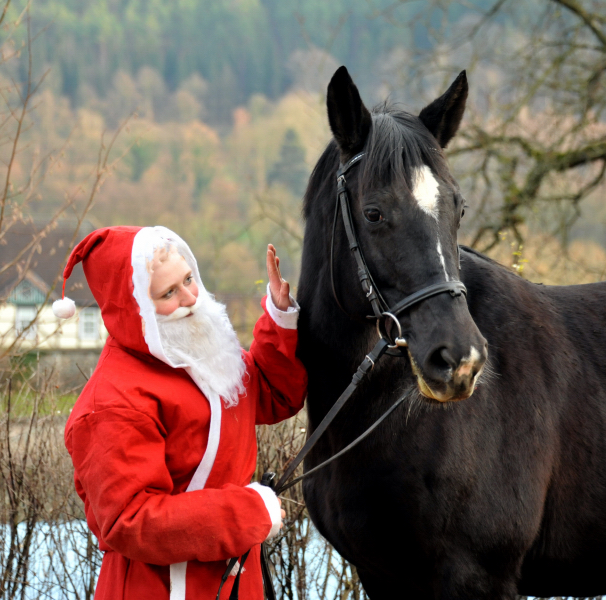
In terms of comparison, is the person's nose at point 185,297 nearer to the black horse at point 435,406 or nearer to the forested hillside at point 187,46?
the black horse at point 435,406

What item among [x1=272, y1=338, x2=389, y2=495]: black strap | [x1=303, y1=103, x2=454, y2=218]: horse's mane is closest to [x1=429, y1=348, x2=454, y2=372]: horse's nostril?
[x1=272, y1=338, x2=389, y2=495]: black strap

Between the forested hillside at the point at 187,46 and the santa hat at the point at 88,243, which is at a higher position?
the forested hillside at the point at 187,46

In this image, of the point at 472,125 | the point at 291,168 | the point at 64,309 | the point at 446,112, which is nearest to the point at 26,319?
the point at 64,309

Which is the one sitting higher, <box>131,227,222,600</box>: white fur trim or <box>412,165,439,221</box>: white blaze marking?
<box>412,165,439,221</box>: white blaze marking

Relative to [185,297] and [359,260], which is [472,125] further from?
[185,297]

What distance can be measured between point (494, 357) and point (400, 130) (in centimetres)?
89

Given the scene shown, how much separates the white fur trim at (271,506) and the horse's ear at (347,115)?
1155 mm

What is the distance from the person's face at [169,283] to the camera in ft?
6.28

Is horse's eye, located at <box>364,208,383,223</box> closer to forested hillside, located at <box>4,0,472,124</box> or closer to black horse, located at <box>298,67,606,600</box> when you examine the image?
black horse, located at <box>298,67,606,600</box>

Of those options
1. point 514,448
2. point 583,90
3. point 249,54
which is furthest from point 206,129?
point 514,448

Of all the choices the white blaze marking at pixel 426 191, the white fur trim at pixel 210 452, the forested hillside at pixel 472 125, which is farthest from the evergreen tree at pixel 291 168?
the white fur trim at pixel 210 452

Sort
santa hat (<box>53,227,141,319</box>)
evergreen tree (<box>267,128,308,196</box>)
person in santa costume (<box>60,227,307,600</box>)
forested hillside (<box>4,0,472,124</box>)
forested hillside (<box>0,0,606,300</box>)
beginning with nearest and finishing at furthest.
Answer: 1. person in santa costume (<box>60,227,307,600</box>)
2. santa hat (<box>53,227,141,319</box>)
3. forested hillside (<box>0,0,606,300</box>)
4. evergreen tree (<box>267,128,308,196</box>)
5. forested hillside (<box>4,0,472,124</box>)

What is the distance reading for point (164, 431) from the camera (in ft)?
5.99

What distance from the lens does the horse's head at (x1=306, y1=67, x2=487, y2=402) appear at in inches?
68.8
